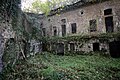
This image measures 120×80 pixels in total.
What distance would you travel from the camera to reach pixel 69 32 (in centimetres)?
1723

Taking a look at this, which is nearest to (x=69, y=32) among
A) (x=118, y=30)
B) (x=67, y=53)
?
(x=67, y=53)

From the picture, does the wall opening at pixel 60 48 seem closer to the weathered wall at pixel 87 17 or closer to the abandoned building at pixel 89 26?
the abandoned building at pixel 89 26

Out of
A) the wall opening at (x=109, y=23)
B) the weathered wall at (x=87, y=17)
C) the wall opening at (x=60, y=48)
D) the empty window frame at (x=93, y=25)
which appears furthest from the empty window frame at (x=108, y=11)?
the wall opening at (x=60, y=48)

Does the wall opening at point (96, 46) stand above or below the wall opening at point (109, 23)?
below

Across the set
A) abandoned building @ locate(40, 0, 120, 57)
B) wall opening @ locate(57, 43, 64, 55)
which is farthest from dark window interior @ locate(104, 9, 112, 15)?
wall opening @ locate(57, 43, 64, 55)

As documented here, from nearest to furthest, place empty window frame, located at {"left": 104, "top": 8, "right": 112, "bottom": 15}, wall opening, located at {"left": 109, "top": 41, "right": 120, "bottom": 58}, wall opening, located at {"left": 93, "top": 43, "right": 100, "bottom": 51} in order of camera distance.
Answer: wall opening, located at {"left": 109, "top": 41, "right": 120, "bottom": 58} → wall opening, located at {"left": 93, "top": 43, "right": 100, "bottom": 51} → empty window frame, located at {"left": 104, "top": 8, "right": 112, "bottom": 15}

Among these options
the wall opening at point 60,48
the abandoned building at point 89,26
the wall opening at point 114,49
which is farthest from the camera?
the wall opening at point 60,48

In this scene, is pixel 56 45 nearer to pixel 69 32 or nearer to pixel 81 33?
pixel 69 32

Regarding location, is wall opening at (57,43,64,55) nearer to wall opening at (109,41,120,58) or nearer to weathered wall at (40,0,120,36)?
weathered wall at (40,0,120,36)

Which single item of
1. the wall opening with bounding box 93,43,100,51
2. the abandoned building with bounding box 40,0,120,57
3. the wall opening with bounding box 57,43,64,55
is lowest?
the wall opening with bounding box 57,43,64,55

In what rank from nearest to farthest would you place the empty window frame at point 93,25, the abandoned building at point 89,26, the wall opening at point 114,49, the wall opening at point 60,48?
the wall opening at point 114,49 < the abandoned building at point 89,26 < the empty window frame at point 93,25 < the wall opening at point 60,48

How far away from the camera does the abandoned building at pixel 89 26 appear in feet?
41.7

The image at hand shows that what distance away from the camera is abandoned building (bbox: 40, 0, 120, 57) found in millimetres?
12695

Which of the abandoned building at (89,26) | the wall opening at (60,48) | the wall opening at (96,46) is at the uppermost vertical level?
the abandoned building at (89,26)
